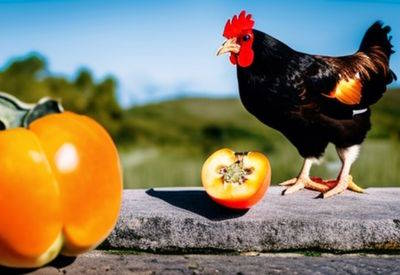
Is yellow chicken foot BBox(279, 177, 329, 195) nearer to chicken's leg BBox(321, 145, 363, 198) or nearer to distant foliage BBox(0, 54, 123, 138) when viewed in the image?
chicken's leg BBox(321, 145, 363, 198)

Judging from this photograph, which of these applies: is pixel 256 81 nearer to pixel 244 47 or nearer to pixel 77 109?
pixel 244 47

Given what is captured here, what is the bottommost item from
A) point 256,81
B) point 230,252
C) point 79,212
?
point 230,252

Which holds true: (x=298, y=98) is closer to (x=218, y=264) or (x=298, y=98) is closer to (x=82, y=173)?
(x=218, y=264)

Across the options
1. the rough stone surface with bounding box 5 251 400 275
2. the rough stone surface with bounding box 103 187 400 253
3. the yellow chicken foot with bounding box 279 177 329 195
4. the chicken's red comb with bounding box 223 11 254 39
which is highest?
the chicken's red comb with bounding box 223 11 254 39

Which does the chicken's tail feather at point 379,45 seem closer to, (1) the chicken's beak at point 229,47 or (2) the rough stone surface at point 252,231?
(1) the chicken's beak at point 229,47

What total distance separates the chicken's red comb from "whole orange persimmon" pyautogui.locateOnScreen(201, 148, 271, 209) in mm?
613

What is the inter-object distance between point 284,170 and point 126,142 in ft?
5.37

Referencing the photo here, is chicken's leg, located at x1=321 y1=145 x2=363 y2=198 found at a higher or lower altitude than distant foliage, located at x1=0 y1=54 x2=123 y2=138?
lower

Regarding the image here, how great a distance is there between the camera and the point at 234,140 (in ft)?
15.4

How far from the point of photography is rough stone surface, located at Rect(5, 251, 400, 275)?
7.14 ft

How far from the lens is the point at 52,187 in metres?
1.82

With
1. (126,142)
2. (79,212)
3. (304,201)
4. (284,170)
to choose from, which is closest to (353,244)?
(304,201)

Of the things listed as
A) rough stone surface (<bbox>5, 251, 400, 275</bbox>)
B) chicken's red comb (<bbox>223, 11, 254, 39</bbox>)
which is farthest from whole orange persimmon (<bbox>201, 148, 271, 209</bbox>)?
chicken's red comb (<bbox>223, 11, 254, 39</bbox>)

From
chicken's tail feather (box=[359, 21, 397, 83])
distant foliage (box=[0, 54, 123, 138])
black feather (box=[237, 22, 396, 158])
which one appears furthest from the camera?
distant foliage (box=[0, 54, 123, 138])
